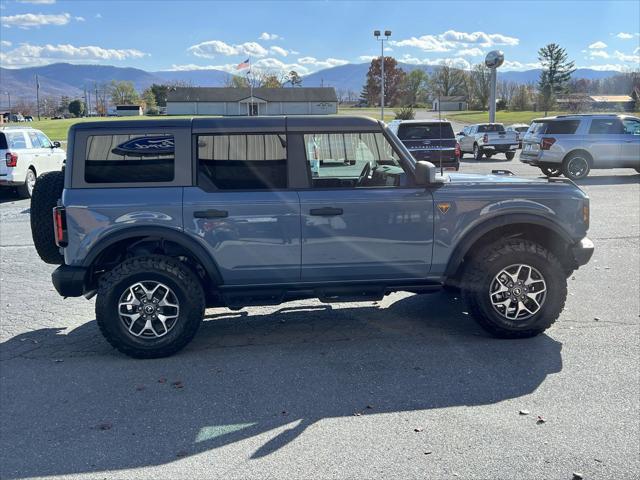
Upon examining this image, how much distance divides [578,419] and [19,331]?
488 cm

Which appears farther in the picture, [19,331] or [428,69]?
[428,69]

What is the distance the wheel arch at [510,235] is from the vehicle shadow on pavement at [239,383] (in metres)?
0.72

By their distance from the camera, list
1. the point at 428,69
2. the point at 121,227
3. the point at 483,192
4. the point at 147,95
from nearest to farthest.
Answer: the point at 121,227 < the point at 483,192 < the point at 147,95 < the point at 428,69

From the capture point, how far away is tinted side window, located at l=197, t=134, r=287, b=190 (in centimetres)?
495

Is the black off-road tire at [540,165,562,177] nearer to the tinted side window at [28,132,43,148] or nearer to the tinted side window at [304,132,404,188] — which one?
the tinted side window at [28,132,43,148]

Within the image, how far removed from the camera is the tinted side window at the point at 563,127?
714 inches

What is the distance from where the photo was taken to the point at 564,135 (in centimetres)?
1808

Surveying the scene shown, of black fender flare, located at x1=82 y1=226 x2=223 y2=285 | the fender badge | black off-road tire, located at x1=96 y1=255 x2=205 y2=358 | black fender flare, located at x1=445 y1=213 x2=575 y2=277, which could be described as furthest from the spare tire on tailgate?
black fender flare, located at x1=445 y1=213 x2=575 y2=277

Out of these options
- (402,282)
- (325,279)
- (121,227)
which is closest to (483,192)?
(402,282)

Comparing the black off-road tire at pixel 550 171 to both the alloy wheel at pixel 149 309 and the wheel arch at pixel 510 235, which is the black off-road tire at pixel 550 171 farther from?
the alloy wheel at pixel 149 309

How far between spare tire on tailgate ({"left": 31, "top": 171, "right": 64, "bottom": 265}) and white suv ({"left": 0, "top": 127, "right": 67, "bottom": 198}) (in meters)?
11.2

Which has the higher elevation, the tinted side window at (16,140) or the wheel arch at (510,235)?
the tinted side window at (16,140)

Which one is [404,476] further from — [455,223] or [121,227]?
[121,227]

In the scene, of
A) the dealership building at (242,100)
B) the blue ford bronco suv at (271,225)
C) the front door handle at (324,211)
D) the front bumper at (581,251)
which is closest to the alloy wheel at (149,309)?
the blue ford bronco suv at (271,225)
